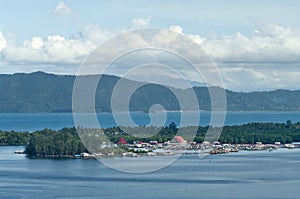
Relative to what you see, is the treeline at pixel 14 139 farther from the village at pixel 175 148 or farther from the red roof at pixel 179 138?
the red roof at pixel 179 138

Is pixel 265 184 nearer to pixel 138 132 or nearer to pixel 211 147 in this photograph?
pixel 211 147

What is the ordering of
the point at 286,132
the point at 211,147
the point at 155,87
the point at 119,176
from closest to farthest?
1. the point at 119,176
2. the point at 211,147
3. the point at 286,132
4. the point at 155,87

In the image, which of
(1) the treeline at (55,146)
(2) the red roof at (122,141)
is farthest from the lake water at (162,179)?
(2) the red roof at (122,141)

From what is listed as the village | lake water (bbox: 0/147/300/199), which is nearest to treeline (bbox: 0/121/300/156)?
the village

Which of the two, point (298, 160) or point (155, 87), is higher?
point (155, 87)

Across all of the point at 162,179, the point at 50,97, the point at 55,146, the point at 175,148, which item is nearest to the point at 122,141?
the point at 175,148

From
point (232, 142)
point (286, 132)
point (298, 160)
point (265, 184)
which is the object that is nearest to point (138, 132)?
point (232, 142)

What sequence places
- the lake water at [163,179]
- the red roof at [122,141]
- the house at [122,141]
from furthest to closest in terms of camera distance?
the red roof at [122,141] < the house at [122,141] < the lake water at [163,179]
